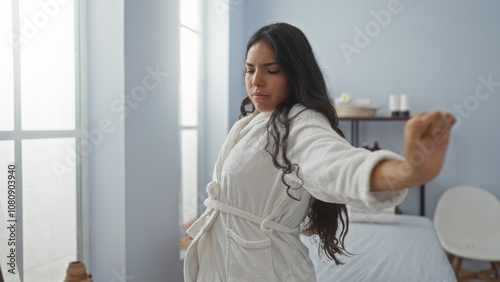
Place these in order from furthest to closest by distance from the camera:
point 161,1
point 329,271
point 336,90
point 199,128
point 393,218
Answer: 1. point 336,90
2. point 199,128
3. point 393,218
4. point 161,1
5. point 329,271

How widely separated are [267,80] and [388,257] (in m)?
1.16

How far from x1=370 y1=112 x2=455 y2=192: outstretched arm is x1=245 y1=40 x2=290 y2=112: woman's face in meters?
0.43

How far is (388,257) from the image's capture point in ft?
5.65

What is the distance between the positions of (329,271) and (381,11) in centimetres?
212

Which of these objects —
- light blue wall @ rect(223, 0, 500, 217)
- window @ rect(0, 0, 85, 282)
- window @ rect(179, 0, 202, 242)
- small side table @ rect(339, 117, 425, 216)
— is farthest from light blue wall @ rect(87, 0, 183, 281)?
small side table @ rect(339, 117, 425, 216)

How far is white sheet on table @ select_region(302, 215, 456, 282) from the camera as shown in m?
1.51

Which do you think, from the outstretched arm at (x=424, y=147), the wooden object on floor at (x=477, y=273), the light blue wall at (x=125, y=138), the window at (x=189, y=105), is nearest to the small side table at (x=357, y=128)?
the wooden object on floor at (x=477, y=273)

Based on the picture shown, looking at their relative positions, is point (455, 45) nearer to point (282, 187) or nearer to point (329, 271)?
point (329, 271)

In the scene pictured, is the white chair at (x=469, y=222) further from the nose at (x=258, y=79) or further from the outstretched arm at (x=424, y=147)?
the outstretched arm at (x=424, y=147)

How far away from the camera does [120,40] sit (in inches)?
62.8

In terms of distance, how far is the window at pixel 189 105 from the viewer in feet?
8.23

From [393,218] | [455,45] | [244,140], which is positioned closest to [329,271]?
[244,140]

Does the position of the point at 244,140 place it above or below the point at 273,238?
above

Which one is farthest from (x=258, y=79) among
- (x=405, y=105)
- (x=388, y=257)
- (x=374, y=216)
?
(x=405, y=105)
